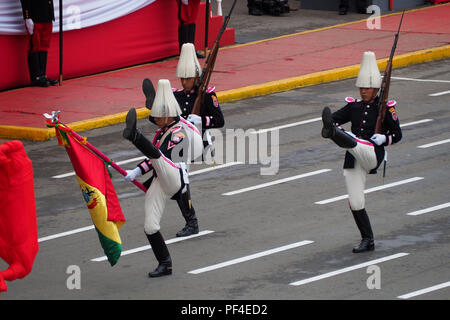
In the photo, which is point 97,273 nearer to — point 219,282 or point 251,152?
point 219,282

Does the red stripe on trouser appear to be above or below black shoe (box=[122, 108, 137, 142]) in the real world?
below

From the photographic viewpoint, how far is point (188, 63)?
46.4 ft

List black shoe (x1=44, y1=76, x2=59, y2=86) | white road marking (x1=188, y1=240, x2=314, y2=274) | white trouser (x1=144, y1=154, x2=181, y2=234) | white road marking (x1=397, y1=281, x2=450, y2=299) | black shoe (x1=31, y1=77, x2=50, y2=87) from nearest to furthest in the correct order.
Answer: white road marking (x1=397, y1=281, x2=450, y2=299) → white trouser (x1=144, y1=154, x2=181, y2=234) → white road marking (x1=188, y1=240, x2=314, y2=274) → black shoe (x1=31, y1=77, x2=50, y2=87) → black shoe (x1=44, y1=76, x2=59, y2=86)

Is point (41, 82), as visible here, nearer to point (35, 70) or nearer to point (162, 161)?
point (35, 70)

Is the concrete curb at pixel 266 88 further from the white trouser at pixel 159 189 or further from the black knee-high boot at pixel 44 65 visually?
the white trouser at pixel 159 189

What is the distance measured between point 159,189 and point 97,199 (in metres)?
0.72

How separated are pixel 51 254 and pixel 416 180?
17.4ft

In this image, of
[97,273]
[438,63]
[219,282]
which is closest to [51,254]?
[97,273]

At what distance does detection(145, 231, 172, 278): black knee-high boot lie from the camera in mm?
12055

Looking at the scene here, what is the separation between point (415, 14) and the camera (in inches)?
1166

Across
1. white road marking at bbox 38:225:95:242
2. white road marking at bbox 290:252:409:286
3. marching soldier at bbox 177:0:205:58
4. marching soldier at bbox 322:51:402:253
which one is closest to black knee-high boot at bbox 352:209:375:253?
marching soldier at bbox 322:51:402:253

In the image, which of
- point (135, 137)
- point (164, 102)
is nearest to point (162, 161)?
point (135, 137)

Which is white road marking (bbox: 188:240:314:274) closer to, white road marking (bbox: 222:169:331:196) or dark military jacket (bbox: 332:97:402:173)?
dark military jacket (bbox: 332:97:402:173)

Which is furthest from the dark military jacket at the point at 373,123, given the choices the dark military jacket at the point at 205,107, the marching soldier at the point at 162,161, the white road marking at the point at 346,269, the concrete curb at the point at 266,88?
the concrete curb at the point at 266,88
